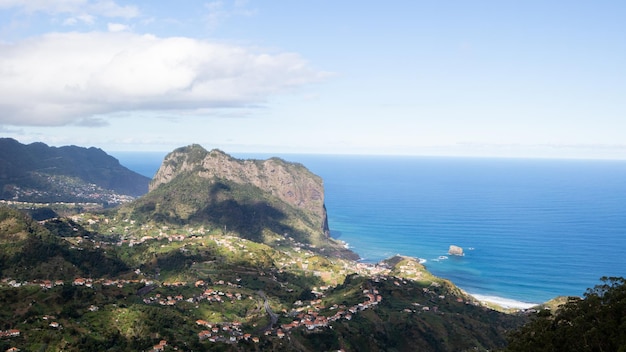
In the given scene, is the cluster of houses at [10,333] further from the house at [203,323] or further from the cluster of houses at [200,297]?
the house at [203,323]

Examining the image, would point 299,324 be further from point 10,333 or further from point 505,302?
point 505,302

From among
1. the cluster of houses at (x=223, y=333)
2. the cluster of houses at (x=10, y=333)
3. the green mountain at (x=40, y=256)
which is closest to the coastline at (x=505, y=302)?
the cluster of houses at (x=223, y=333)

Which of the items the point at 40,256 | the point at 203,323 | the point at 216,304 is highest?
the point at 40,256

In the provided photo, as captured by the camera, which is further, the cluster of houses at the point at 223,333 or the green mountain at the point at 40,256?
the green mountain at the point at 40,256

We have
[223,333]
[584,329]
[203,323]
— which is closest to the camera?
[584,329]

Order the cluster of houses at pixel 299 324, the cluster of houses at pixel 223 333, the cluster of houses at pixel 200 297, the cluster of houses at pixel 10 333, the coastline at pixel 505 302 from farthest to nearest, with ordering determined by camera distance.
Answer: the coastline at pixel 505 302
the cluster of houses at pixel 200 297
the cluster of houses at pixel 299 324
the cluster of houses at pixel 223 333
the cluster of houses at pixel 10 333

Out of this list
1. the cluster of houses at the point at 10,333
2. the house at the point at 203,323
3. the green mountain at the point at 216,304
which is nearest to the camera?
the cluster of houses at the point at 10,333

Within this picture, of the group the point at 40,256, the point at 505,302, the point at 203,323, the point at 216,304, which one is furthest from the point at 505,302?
the point at 40,256

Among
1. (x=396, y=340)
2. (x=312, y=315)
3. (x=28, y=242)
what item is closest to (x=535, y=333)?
(x=396, y=340)

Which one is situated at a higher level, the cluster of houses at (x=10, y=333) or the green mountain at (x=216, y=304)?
the cluster of houses at (x=10, y=333)

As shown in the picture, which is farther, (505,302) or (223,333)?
(505,302)

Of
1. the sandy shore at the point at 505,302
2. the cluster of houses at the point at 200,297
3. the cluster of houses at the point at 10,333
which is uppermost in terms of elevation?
the cluster of houses at the point at 10,333
